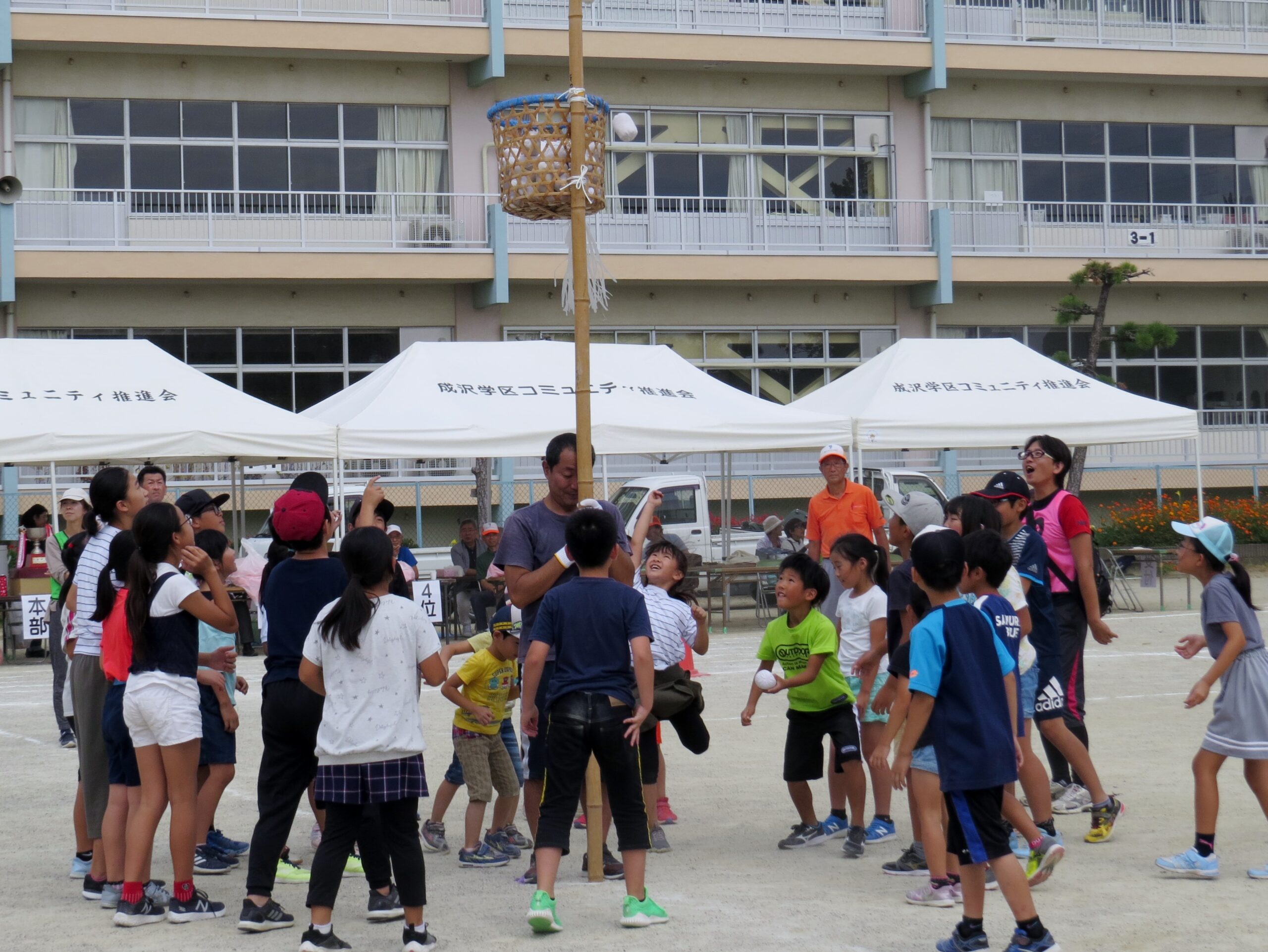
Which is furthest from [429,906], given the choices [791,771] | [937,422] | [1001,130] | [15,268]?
[1001,130]

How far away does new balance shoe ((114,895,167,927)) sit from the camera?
545 cm

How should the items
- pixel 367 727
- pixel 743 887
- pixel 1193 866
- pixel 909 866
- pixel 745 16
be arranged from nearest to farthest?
pixel 367 727 < pixel 1193 866 < pixel 743 887 < pixel 909 866 < pixel 745 16

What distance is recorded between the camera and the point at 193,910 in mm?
5551

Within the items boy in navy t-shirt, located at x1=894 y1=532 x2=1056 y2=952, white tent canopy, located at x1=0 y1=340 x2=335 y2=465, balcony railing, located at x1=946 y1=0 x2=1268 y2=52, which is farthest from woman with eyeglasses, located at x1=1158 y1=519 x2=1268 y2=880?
balcony railing, located at x1=946 y1=0 x2=1268 y2=52

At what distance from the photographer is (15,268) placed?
2267 cm

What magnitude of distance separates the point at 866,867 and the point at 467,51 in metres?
20.4

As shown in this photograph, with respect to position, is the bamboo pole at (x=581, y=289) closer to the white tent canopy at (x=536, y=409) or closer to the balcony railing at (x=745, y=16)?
the white tent canopy at (x=536, y=409)

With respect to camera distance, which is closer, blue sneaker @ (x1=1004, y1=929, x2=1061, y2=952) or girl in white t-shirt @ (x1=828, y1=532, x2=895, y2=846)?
blue sneaker @ (x1=1004, y1=929, x2=1061, y2=952)

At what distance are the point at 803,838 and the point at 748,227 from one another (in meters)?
20.5

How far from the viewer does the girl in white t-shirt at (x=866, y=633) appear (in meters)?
6.50

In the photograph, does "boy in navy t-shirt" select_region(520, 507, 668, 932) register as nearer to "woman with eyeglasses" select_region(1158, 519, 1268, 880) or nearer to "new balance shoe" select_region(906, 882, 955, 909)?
"new balance shoe" select_region(906, 882, 955, 909)

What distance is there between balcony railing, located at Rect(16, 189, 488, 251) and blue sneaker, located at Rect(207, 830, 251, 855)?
60.0ft

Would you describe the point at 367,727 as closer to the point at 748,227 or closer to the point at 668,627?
the point at 668,627

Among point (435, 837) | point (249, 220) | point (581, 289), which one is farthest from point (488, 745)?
point (249, 220)
